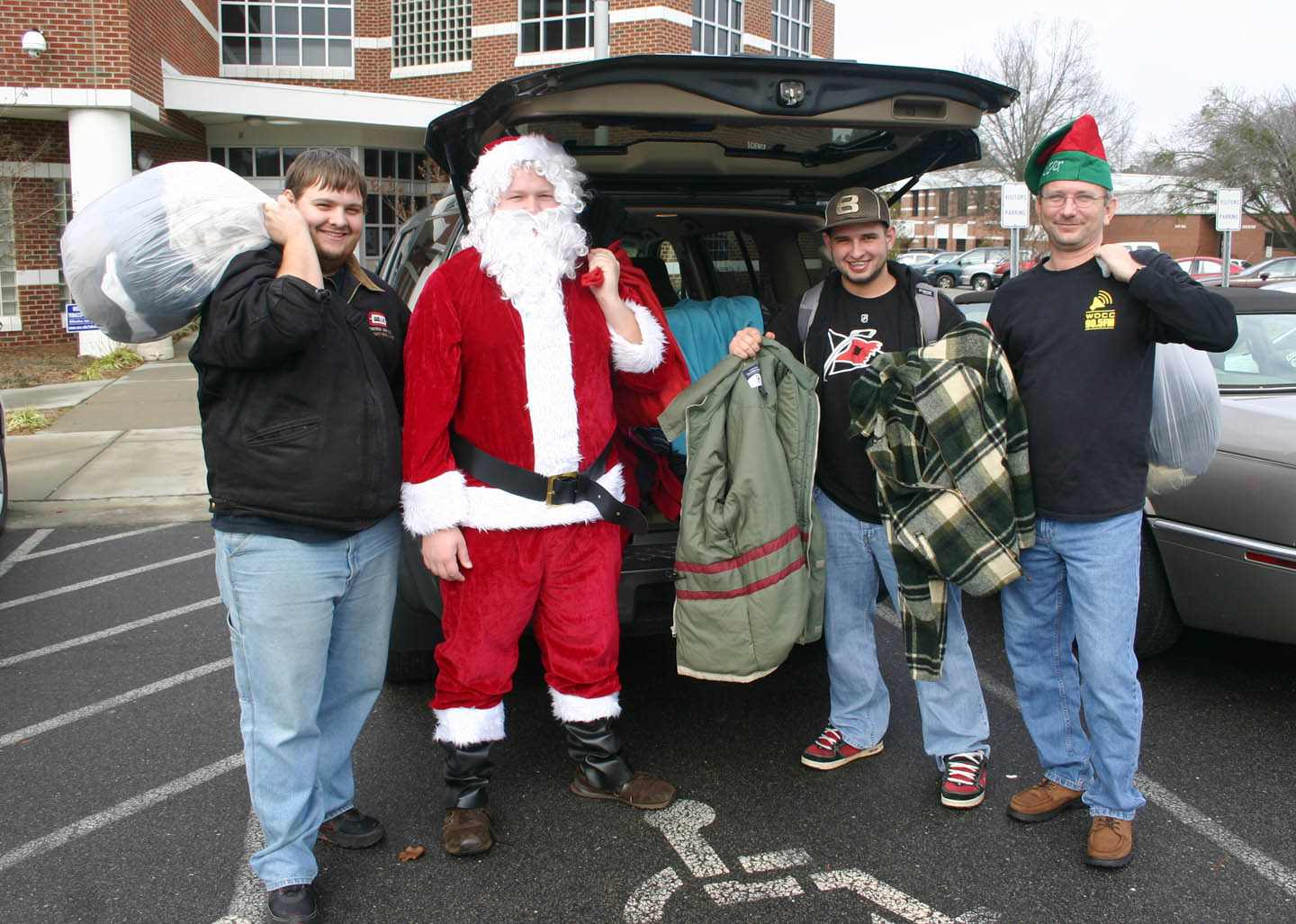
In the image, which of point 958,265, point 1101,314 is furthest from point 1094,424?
point 958,265

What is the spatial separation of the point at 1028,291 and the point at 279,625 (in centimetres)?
214

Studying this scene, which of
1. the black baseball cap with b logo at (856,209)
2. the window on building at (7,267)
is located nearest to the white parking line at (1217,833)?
the black baseball cap with b logo at (856,209)

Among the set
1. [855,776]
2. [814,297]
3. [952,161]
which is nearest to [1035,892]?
[855,776]

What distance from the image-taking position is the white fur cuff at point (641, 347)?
9.75ft

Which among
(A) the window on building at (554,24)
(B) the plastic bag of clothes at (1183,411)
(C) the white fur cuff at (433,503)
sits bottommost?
(C) the white fur cuff at (433,503)

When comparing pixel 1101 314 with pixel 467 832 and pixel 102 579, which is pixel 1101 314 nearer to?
pixel 467 832

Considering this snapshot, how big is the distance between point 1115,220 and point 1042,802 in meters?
51.4

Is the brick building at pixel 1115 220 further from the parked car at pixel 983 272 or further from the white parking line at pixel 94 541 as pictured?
the white parking line at pixel 94 541

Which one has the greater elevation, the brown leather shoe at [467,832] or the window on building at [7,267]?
the window on building at [7,267]

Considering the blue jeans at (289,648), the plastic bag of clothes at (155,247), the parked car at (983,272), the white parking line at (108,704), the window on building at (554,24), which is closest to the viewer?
the plastic bag of clothes at (155,247)

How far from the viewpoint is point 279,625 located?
2.47 meters

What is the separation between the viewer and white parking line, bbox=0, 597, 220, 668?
439 centimetres

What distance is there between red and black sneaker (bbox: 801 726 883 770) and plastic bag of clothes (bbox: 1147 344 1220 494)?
49.6 inches

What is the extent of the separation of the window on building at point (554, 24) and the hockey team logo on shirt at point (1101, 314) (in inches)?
817
